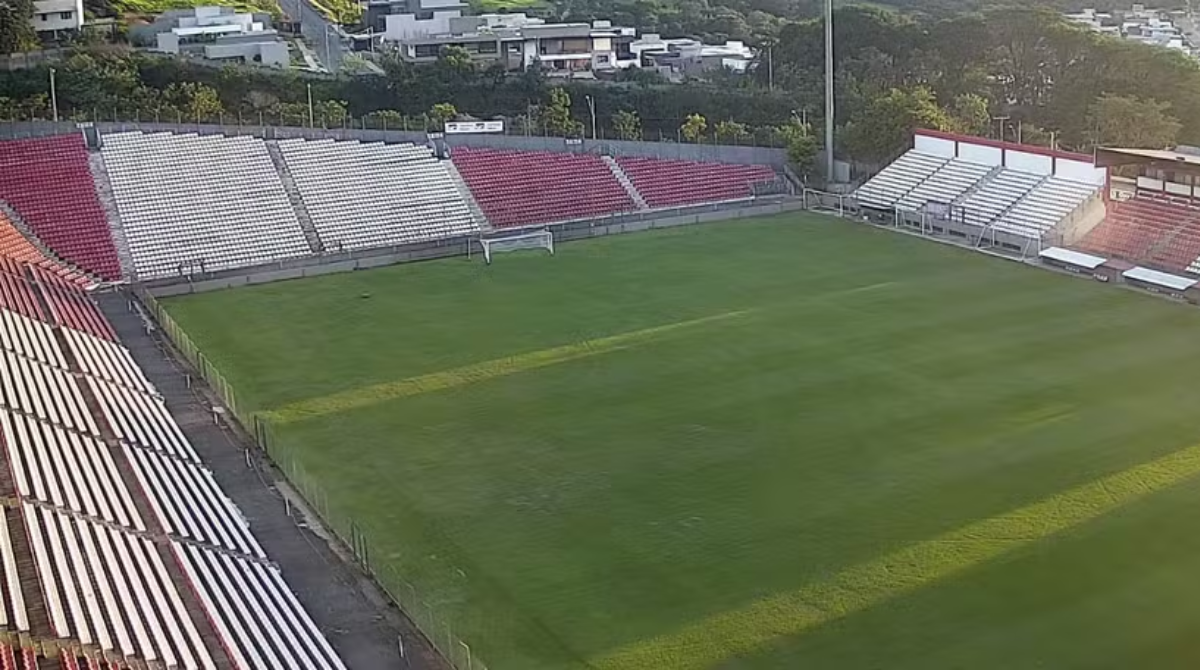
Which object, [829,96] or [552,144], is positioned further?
[552,144]

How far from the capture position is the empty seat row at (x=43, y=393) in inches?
842

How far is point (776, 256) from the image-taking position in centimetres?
3566

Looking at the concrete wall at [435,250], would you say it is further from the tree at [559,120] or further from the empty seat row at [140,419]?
the empty seat row at [140,419]

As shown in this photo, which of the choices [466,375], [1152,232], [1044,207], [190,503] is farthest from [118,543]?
[1044,207]

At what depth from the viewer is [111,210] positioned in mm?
38594

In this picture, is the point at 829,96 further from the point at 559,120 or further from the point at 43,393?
the point at 43,393

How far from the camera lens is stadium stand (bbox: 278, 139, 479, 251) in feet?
130

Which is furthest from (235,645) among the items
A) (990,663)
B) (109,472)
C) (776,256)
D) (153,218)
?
(153,218)

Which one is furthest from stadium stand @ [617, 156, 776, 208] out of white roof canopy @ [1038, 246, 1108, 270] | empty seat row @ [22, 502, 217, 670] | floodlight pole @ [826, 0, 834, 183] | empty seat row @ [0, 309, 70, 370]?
empty seat row @ [22, 502, 217, 670]

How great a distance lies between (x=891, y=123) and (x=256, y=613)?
108 ft

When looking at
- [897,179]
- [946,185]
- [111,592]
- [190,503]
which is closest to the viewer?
[111,592]

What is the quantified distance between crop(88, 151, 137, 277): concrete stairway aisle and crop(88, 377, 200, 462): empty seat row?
12484mm

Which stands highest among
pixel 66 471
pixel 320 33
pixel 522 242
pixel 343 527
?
pixel 320 33

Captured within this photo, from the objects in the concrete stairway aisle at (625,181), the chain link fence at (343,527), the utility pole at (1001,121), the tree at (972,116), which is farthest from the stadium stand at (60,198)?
the utility pole at (1001,121)
